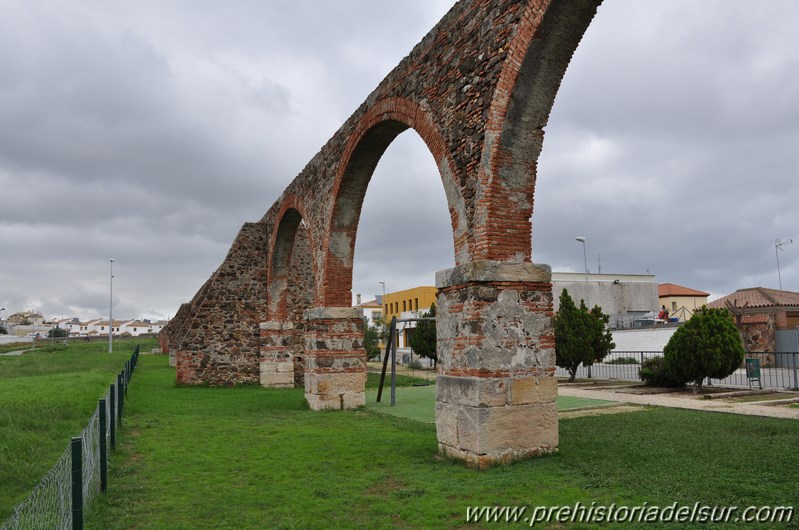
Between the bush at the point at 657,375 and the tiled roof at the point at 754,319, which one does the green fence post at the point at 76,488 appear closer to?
the bush at the point at 657,375

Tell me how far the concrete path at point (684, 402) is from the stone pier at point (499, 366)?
4.74 m

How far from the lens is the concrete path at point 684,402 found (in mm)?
9746

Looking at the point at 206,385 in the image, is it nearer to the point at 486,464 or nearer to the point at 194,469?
the point at 194,469

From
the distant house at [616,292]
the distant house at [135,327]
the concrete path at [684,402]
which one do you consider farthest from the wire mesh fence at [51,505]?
the distant house at [135,327]

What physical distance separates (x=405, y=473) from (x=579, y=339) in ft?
40.4

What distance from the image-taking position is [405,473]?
621 centimetres

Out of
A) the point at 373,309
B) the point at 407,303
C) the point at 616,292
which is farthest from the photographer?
the point at 373,309

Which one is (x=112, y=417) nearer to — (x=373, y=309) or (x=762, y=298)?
(x=762, y=298)

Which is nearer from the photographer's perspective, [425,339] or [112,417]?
[112,417]

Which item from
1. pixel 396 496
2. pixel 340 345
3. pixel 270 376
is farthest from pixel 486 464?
pixel 270 376

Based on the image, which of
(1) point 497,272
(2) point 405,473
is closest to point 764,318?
(1) point 497,272

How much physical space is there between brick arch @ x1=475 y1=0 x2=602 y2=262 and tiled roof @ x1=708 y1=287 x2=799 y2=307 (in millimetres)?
21232

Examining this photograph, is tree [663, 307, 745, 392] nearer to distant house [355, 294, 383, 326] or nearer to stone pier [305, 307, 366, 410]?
stone pier [305, 307, 366, 410]

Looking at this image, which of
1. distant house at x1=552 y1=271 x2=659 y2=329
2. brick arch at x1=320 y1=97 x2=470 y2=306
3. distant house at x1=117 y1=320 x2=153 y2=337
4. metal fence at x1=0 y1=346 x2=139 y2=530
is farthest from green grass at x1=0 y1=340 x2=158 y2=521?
distant house at x1=117 y1=320 x2=153 y2=337
